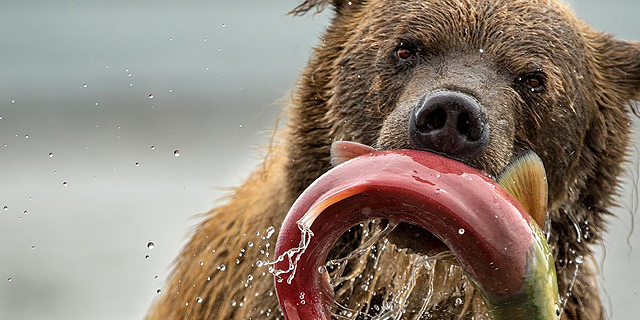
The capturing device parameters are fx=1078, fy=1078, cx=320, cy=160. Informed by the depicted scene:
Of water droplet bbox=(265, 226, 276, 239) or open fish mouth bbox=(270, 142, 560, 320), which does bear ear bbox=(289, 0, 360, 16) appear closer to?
water droplet bbox=(265, 226, 276, 239)

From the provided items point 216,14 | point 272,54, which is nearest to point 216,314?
point 216,14

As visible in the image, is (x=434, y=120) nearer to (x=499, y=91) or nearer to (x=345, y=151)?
(x=345, y=151)

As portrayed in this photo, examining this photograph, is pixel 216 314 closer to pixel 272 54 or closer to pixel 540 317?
pixel 540 317

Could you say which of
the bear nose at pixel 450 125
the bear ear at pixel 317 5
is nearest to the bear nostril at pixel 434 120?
the bear nose at pixel 450 125

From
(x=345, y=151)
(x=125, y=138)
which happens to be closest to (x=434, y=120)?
(x=345, y=151)

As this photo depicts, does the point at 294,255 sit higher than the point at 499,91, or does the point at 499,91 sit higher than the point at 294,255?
the point at 499,91

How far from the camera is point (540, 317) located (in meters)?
3.02

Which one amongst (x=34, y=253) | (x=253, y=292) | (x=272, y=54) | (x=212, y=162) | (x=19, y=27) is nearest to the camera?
(x=253, y=292)

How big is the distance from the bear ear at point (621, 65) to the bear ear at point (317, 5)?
109cm

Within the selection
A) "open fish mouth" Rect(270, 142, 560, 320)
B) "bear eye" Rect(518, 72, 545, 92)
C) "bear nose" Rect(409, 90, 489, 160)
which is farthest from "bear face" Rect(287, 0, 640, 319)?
"open fish mouth" Rect(270, 142, 560, 320)

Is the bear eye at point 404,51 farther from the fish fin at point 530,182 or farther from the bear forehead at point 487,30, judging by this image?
the fish fin at point 530,182

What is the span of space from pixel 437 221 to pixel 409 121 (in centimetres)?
53

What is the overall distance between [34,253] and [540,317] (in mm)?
6846

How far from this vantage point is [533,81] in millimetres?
3918
